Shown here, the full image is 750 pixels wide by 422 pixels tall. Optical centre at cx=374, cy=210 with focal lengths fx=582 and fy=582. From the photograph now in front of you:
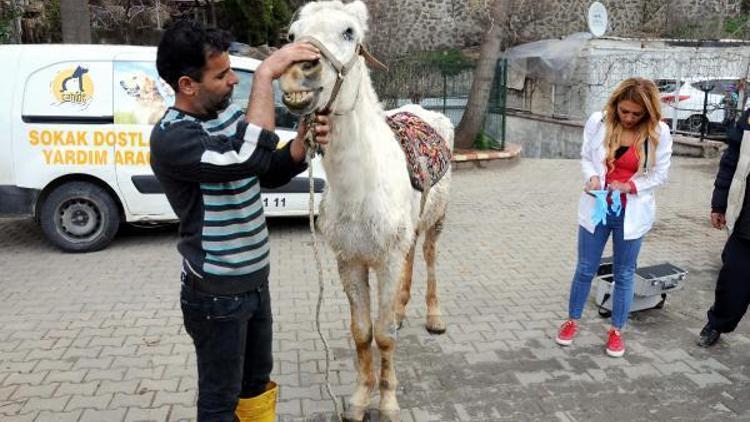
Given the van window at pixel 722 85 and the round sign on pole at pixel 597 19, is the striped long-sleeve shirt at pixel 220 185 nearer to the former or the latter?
the van window at pixel 722 85

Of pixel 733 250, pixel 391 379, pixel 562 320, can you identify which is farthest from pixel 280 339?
pixel 733 250

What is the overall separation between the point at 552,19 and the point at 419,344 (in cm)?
2078

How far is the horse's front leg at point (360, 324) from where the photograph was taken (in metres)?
3.31

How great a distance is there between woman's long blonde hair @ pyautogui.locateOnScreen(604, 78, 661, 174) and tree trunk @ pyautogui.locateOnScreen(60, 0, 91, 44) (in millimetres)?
8426

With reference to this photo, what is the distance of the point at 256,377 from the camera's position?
2561mm

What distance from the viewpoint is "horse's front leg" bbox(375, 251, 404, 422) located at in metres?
3.20

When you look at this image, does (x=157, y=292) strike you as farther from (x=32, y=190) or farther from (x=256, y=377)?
(x=256, y=377)

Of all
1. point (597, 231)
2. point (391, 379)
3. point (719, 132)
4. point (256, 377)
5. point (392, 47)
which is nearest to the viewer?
point (256, 377)

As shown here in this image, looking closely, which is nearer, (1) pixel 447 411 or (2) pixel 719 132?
(1) pixel 447 411

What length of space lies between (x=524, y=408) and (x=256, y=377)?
1705mm

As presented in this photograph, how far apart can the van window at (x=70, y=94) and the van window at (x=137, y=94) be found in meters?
0.09

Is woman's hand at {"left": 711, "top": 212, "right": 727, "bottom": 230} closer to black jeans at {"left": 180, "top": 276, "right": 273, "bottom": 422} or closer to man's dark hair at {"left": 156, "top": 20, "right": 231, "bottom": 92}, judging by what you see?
black jeans at {"left": 180, "top": 276, "right": 273, "bottom": 422}

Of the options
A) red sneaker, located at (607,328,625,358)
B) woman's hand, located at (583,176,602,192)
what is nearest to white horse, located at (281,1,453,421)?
woman's hand, located at (583,176,602,192)

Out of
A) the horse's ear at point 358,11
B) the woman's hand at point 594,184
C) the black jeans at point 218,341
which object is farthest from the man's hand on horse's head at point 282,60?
the woman's hand at point 594,184
